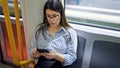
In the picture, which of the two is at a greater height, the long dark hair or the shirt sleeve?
the long dark hair

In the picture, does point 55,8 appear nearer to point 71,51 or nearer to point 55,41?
point 55,41

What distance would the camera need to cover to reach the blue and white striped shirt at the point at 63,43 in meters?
1.51

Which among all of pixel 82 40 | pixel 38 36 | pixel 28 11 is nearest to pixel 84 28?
pixel 82 40

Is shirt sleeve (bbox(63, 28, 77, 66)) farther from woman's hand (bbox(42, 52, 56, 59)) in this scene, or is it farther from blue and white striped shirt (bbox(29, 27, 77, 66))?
woman's hand (bbox(42, 52, 56, 59))

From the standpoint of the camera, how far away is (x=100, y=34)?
60.3 inches

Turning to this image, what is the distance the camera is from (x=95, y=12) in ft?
5.75

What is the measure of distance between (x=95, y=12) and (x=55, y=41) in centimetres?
53

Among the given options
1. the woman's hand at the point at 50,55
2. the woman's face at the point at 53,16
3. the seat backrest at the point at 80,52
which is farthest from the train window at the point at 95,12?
the woman's hand at the point at 50,55

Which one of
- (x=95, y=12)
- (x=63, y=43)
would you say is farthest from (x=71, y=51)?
(x=95, y=12)

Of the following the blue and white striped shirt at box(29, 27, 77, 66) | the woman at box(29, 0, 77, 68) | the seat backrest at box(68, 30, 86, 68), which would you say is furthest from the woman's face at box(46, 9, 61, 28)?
the seat backrest at box(68, 30, 86, 68)

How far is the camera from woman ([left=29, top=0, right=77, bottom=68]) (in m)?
1.47

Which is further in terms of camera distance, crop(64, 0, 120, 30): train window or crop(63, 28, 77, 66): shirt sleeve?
crop(64, 0, 120, 30): train window

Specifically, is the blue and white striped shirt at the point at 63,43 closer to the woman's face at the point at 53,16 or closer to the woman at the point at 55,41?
the woman at the point at 55,41

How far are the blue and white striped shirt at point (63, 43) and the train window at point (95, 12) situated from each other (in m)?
0.28
